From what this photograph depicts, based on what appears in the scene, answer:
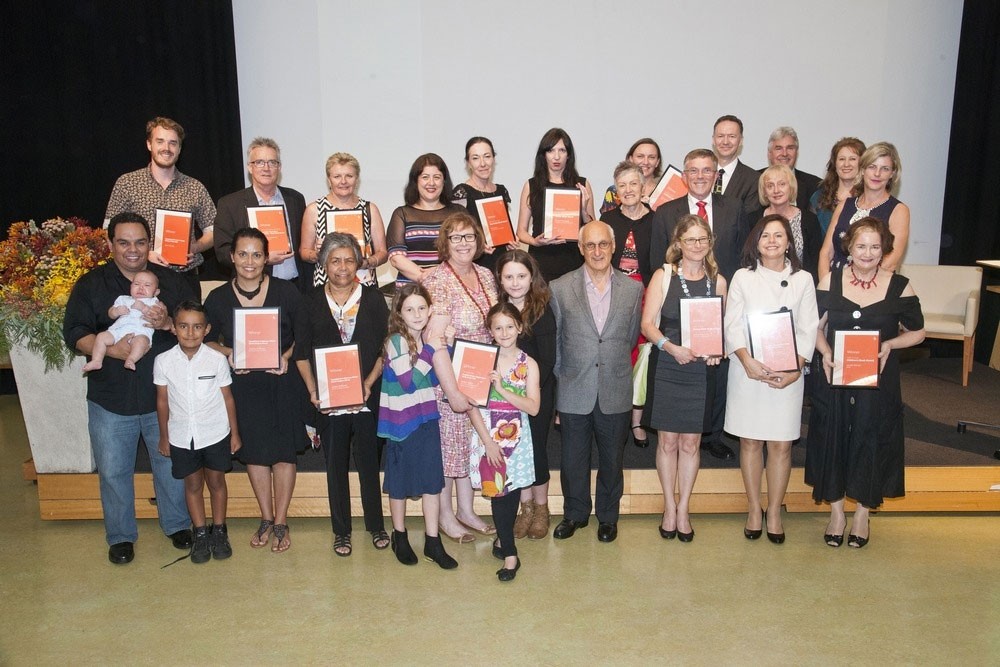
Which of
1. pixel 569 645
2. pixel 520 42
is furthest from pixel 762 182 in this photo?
Result: pixel 520 42

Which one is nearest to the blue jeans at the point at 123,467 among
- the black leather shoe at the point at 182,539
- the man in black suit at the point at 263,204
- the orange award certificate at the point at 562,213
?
the black leather shoe at the point at 182,539

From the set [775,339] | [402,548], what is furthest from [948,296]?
[402,548]

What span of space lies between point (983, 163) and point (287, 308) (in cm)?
659

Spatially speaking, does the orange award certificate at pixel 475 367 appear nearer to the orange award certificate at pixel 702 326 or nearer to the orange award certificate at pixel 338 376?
the orange award certificate at pixel 338 376

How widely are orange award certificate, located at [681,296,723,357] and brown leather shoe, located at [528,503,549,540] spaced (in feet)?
3.87

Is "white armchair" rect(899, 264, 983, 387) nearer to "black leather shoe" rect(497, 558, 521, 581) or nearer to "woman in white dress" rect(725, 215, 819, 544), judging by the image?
"woman in white dress" rect(725, 215, 819, 544)

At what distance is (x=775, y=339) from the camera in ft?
12.4

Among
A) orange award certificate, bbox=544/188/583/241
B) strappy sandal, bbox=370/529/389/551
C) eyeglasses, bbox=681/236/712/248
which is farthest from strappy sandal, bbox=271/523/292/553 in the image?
eyeglasses, bbox=681/236/712/248

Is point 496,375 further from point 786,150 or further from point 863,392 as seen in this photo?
point 786,150

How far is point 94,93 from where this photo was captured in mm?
6898

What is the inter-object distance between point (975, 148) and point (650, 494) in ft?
16.8

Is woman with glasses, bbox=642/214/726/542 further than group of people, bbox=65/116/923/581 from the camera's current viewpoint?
Yes

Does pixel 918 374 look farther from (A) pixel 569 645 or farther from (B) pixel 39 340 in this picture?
(B) pixel 39 340

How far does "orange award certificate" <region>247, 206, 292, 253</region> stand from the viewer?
424 centimetres
